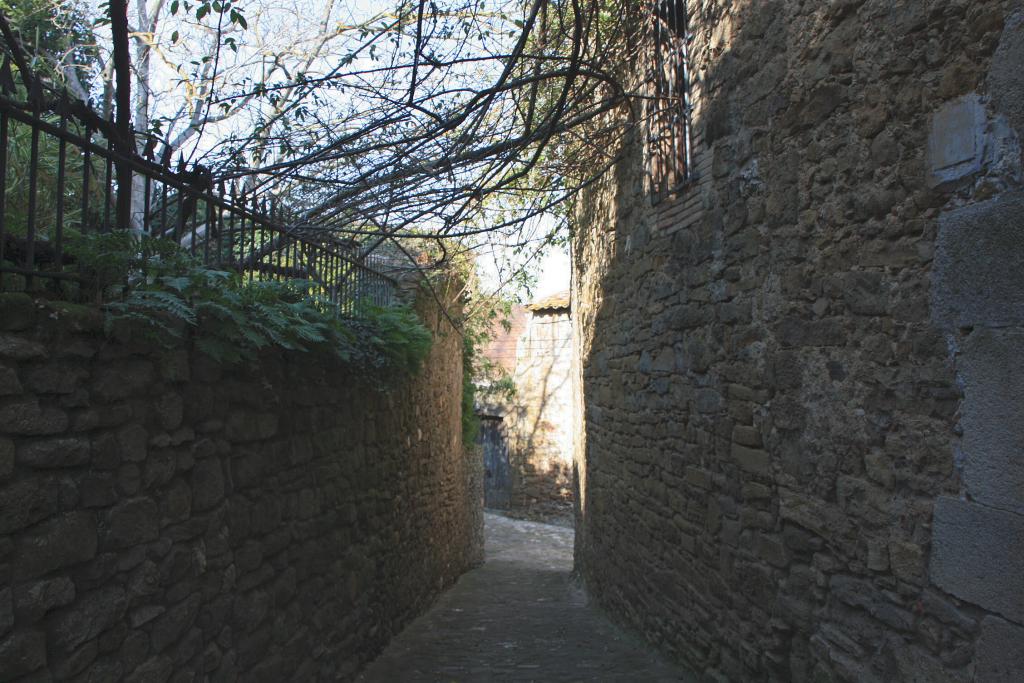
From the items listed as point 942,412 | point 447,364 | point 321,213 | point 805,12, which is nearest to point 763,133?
point 805,12

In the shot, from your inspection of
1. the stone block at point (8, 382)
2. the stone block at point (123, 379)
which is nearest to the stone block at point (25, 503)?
the stone block at point (8, 382)

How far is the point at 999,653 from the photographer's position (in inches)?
88.4

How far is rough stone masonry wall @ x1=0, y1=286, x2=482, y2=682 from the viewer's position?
215 centimetres

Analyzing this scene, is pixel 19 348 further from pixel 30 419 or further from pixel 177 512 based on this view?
pixel 177 512

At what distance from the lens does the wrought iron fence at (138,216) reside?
2410 millimetres

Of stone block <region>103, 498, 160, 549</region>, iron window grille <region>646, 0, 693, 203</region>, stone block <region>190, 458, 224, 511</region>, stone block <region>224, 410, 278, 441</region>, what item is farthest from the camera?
iron window grille <region>646, 0, 693, 203</region>

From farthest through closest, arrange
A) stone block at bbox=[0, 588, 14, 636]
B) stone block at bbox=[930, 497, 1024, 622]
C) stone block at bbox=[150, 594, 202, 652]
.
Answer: stone block at bbox=[150, 594, 202, 652] < stone block at bbox=[930, 497, 1024, 622] < stone block at bbox=[0, 588, 14, 636]

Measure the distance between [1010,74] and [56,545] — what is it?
3138 mm

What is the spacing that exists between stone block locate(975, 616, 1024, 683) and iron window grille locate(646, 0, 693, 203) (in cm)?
275

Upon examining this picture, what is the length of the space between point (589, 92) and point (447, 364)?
4243mm

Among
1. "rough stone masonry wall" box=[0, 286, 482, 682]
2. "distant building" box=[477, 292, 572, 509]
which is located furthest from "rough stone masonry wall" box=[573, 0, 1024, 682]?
"distant building" box=[477, 292, 572, 509]

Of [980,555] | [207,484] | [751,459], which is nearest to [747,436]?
[751,459]

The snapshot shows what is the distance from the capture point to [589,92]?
5215 mm

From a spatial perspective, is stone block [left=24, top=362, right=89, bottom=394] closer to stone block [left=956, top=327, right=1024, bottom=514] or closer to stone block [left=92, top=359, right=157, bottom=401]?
stone block [left=92, top=359, right=157, bottom=401]
